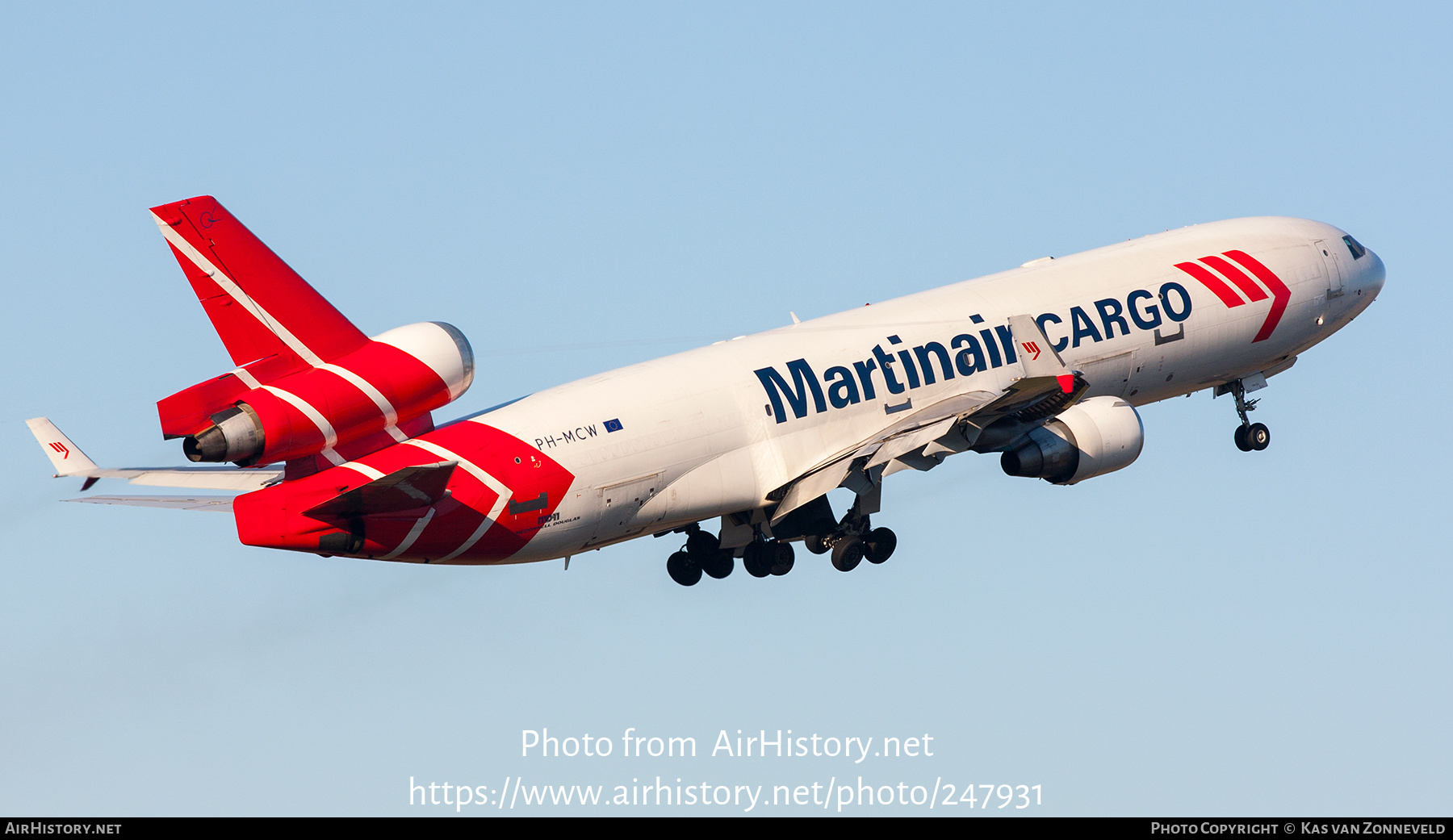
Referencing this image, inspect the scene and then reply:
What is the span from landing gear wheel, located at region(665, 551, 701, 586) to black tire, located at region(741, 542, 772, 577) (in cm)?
117

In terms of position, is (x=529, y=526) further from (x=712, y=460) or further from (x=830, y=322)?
(x=830, y=322)

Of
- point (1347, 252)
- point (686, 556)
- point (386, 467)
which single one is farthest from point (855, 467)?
point (1347, 252)

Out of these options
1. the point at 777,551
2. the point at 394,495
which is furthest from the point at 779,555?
the point at 394,495

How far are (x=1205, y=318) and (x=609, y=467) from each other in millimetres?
15632

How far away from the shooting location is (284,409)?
36750 millimetres

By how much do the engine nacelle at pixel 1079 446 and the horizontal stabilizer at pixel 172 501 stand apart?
16.1 meters

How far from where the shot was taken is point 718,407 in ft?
140

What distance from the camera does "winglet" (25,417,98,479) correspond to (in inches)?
1564

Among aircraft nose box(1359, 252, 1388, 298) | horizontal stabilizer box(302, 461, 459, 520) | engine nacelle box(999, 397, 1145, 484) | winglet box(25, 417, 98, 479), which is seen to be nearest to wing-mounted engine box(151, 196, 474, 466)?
horizontal stabilizer box(302, 461, 459, 520)

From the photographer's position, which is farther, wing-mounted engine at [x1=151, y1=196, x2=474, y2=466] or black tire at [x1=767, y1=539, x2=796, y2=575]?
black tire at [x1=767, y1=539, x2=796, y2=575]

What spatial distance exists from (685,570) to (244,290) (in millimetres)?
12786

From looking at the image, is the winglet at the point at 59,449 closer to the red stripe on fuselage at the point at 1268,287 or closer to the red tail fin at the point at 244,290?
the red tail fin at the point at 244,290

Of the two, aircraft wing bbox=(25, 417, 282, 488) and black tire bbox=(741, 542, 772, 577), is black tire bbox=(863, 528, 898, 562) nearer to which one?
black tire bbox=(741, 542, 772, 577)

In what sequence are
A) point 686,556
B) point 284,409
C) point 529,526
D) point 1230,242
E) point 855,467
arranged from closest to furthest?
1. point 284,409
2. point 529,526
3. point 855,467
4. point 686,556
5. point 1230,242
